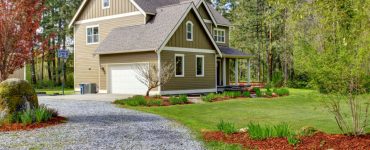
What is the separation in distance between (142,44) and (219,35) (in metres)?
10.2

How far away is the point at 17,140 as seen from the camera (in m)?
8.84

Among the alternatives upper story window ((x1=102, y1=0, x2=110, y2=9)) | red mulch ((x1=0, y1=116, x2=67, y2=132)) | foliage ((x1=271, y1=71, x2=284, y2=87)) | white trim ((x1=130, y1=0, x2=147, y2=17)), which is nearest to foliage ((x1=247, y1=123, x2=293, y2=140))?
red mulch ((x1=0, y1=116, x2=67, y2=132))

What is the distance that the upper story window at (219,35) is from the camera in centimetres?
3198

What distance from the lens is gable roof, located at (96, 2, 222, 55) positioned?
77.2ft

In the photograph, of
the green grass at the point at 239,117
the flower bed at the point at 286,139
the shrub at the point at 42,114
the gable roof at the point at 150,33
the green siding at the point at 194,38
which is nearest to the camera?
the flower bed at the point at 286,139

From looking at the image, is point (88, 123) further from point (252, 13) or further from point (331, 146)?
point (252, 13)

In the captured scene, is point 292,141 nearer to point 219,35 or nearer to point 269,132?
point 269,132

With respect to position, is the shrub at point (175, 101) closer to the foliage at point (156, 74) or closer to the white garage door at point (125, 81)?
the foliage at point (156, 74)

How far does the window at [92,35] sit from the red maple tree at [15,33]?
17.1m

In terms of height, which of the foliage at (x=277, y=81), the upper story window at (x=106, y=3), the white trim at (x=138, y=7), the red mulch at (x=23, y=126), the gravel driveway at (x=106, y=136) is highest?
the upper story window at (x=106, y=3)

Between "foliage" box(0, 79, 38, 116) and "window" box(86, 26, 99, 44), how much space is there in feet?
60.5

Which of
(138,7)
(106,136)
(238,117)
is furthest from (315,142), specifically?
(138,7)

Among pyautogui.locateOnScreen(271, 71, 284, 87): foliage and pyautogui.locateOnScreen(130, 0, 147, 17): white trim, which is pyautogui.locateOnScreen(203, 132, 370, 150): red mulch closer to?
pyautogui.locateOnScreen(130, 0, 147, 17): white trim

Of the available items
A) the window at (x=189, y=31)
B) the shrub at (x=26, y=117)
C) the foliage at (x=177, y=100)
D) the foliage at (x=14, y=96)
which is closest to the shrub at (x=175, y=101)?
the foliage at (x=177, y=100)
